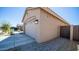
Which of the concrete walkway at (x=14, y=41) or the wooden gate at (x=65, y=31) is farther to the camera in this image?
the wooden gate at (x=65, y=31)

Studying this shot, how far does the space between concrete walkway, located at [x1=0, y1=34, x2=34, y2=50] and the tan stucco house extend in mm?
123

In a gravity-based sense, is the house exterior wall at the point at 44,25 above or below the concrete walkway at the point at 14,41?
above

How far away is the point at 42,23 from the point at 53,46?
58cm

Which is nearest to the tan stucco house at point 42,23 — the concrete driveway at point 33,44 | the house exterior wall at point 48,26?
the house exterior wall at point 48,26

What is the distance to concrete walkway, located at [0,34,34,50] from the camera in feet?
8.90

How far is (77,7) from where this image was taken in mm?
2850

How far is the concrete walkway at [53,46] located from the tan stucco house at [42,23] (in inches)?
3.9

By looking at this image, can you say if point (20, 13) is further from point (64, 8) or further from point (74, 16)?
point (74, 16)

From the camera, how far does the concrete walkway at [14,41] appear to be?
271cm

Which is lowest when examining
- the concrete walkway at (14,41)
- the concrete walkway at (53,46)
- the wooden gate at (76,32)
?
the concrete walkway at (53,46)

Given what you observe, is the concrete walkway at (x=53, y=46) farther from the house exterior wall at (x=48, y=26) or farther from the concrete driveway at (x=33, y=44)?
the house exterior wall at (x=48, y=26)

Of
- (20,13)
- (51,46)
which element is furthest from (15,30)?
(51,46)

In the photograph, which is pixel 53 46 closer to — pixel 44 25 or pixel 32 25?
pixel 44 25

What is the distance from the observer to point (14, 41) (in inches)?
110
